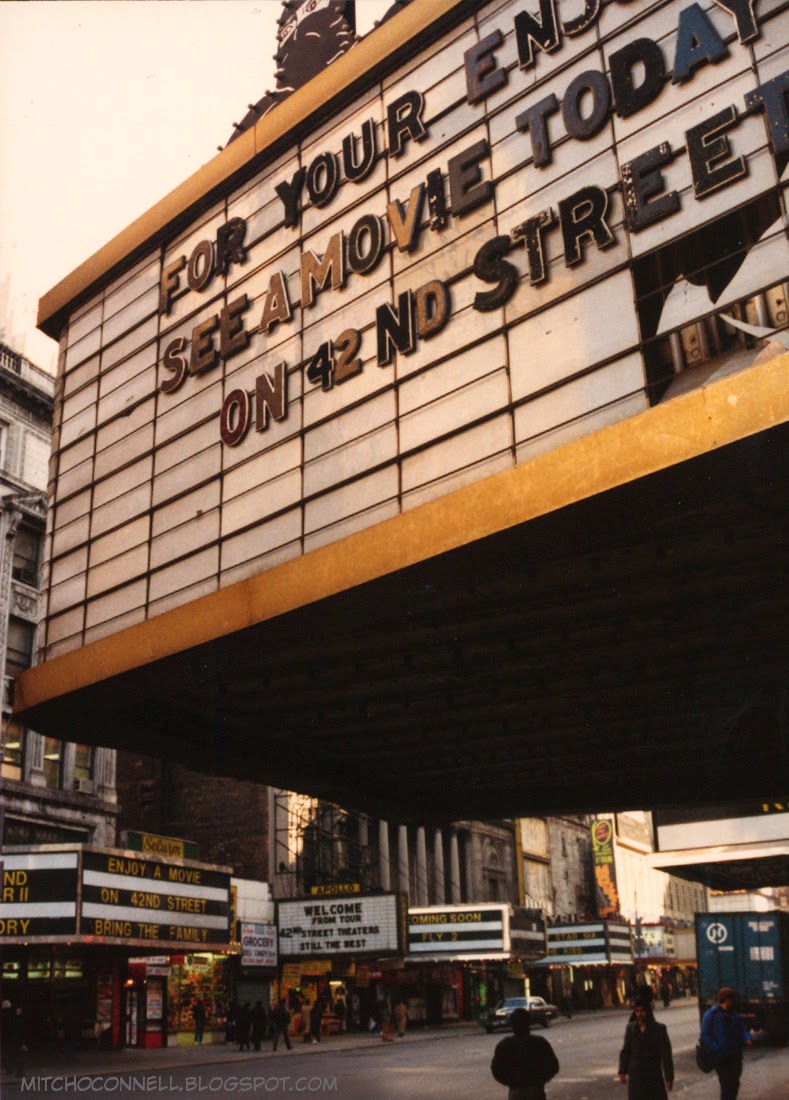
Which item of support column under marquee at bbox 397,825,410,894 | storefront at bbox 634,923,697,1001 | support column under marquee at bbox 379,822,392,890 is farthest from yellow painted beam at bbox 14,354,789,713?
storefront at bbox 634,923,697,1001

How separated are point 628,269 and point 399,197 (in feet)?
12.7

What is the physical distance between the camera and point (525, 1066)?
9.68 meters

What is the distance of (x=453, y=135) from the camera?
13164 mm

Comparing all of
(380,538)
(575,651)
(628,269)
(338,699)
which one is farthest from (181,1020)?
(628,269)

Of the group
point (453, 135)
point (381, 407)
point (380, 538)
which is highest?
point (453, 135)

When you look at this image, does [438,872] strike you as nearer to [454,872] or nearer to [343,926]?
[454,872]

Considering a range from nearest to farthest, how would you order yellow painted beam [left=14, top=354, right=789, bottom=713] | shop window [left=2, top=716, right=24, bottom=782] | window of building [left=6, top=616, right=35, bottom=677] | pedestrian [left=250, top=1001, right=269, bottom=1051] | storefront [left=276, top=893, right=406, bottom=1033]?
yellow painted beam [left=14, top=354, right=789, bottom=713]
pedestrian [left=250, top=1001, right=269, bottom=1051]
shop window [left=2, top=716, right=24, bottom=782]
window of building [left=6, top=616, right=35, bottom=677]
storefront [left=276, top=893, right=406, bottom=1033]

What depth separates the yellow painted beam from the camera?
31.6 feet

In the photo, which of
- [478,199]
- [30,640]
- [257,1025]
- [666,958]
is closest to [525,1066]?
[478,199]

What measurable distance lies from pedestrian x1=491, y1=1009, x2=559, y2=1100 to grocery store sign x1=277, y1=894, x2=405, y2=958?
36019mm

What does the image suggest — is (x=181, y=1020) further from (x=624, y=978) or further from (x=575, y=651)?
(x=624, y=978)

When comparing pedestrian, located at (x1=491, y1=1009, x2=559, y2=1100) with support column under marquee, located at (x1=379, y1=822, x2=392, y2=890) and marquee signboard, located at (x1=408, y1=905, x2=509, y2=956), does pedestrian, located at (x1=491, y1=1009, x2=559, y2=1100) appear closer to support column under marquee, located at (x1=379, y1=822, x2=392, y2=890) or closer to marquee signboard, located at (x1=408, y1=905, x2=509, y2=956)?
marquee signboard, located at (x1=408, y1=905, x2=509, y2=956)

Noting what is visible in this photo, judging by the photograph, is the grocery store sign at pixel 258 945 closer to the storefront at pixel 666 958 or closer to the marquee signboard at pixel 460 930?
the marquee signboard at pixel 460 930

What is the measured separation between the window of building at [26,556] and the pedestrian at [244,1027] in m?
16.3
